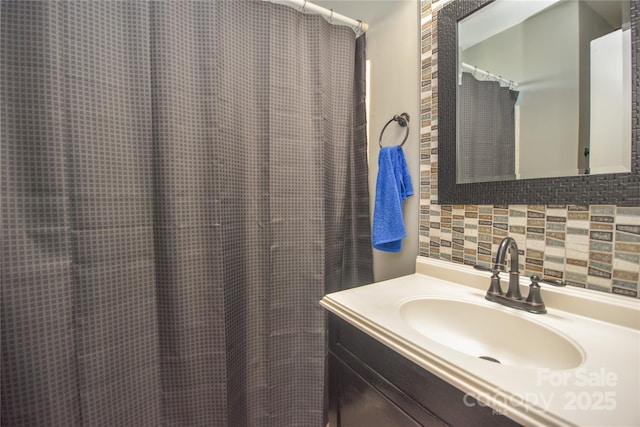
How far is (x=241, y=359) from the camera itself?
40.1 inches

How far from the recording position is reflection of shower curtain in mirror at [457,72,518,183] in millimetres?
810

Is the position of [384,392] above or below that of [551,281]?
below

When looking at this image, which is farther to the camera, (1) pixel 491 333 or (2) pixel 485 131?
(2) pixel 485 131

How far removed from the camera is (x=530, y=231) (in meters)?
0.74

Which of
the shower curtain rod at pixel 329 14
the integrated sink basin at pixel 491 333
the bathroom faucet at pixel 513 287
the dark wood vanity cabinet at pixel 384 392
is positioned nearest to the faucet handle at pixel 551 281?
the bathroom faucet at pixel 513 287

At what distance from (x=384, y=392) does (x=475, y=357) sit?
26 cm

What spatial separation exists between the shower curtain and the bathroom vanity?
391mm

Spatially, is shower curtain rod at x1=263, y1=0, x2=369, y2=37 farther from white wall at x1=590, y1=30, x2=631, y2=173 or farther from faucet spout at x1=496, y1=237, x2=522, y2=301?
faucet spout at x1=496, y1=237, x2=522, y2=301

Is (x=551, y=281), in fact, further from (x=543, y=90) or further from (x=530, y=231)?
(x=543, y=90)

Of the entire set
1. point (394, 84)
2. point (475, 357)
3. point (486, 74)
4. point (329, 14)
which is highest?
point (329, 14)

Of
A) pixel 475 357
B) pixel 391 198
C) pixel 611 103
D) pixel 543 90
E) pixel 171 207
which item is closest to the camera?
pixel 475 357

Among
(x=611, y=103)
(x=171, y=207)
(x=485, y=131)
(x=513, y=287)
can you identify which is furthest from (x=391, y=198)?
(x=171, y=207)

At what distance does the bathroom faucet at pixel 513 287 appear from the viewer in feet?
2.16

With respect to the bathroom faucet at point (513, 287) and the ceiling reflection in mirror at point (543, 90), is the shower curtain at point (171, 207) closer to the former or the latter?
the ceiling reflection in mirror at point (543, 90)
